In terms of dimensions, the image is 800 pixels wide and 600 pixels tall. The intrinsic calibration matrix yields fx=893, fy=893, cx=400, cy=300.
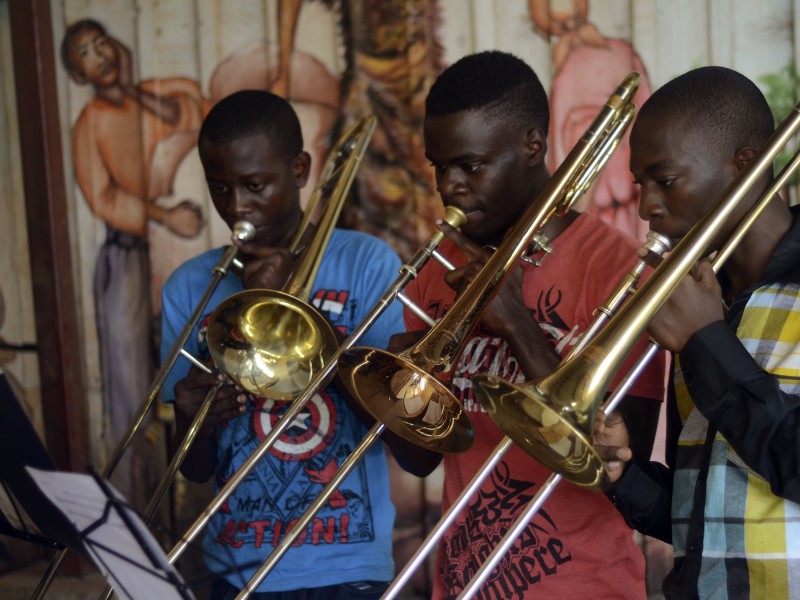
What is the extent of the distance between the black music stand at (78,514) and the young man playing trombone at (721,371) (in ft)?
2.71

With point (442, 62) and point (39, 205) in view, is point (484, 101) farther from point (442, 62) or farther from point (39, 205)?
point (39, 205)

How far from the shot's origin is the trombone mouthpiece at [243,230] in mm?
2346

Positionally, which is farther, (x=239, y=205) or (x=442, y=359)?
(x=239, y=205)

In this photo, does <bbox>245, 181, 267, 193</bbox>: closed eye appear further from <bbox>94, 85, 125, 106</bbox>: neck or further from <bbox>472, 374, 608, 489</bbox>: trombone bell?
<bbox>94, 85, 125, 106</bbox>: neck

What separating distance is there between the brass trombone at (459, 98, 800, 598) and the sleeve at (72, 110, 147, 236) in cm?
257

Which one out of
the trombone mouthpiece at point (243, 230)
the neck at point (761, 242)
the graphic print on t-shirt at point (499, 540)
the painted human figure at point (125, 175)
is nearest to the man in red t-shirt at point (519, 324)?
the graphic print on t-shirt at point (499, 540)

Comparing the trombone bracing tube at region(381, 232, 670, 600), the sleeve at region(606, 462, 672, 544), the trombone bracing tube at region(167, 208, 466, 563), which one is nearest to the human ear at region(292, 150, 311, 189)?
the trombone bracing tube at region(167, 208, 466, 563)

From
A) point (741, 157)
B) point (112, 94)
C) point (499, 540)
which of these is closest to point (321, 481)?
point (499, 540)

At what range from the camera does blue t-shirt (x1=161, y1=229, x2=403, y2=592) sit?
2.17m

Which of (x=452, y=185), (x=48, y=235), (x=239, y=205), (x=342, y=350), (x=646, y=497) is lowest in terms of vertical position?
(x=48, y=235)

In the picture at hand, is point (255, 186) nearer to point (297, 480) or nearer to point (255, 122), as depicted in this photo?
point (255, 122)

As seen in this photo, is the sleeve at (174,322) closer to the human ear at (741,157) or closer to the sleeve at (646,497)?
the sleeve at (646,497)

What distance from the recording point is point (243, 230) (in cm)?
235

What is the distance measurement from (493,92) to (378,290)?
603 millimetres
